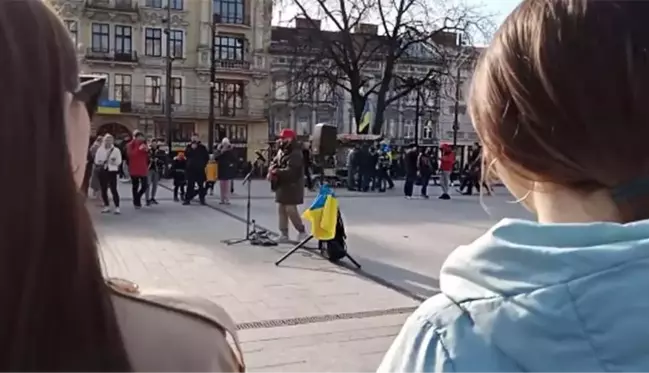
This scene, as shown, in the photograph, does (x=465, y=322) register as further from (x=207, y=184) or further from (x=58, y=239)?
(x=207, y=184)

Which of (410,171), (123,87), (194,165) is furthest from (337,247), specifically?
(123,87)

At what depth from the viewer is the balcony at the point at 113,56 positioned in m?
44.9

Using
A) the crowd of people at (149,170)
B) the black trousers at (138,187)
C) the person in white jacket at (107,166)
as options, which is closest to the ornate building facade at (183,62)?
the crowd of people at (149,170)

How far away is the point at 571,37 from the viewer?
88cm

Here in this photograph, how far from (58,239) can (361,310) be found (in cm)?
510

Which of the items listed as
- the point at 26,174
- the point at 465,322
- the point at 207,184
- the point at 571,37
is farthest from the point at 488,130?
the point at 207,184

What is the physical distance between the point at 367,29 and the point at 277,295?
1127 inches

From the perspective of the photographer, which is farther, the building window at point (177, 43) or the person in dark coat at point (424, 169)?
the building window at point (177, 43)

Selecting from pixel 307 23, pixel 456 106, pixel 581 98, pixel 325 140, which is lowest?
pixel 325 140

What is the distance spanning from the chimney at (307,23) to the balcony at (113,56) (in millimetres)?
18120

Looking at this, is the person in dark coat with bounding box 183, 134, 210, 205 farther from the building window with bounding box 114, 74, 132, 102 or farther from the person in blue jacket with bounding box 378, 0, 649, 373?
the building window with bounding box 114, 74, 132, 102

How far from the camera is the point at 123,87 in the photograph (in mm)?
45812

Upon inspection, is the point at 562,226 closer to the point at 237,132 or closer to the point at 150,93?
the point at 150,93

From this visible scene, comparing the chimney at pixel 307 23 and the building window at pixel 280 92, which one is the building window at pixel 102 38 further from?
the chimney at pixel 307 23
